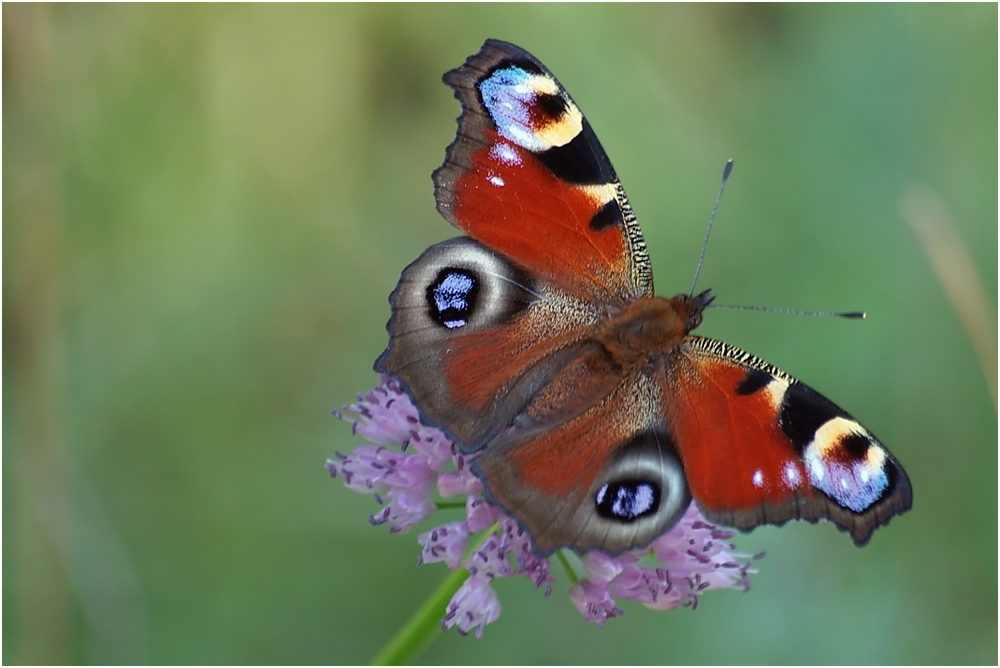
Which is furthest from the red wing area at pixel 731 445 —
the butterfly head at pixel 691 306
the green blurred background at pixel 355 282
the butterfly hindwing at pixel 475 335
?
the green blurred background at pixel 355 282

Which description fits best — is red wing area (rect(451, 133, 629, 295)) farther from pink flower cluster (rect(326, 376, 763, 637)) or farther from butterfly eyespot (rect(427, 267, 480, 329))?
pink flower cluster (rect(326, 376, 763, 637))

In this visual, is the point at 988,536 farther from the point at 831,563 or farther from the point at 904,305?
the point at 904,305

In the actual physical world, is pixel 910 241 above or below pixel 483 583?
above

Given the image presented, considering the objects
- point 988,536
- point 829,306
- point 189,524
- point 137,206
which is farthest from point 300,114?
point 988,536

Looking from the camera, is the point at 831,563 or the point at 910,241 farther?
the point at 910,241

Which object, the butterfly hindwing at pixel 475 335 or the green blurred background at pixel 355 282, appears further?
the green blurred background at pixel 355 282

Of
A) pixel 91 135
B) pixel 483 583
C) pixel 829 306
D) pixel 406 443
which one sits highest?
pixel 91 135

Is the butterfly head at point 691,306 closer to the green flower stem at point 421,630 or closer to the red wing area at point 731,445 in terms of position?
the red wing area at point 731,445

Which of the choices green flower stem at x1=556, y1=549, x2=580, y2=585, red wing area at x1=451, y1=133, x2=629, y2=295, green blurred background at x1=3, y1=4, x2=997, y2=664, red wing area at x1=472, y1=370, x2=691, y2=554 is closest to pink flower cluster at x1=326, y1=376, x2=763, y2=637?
green flower stem at x1=556, y1=549, x2=580, y2=585
